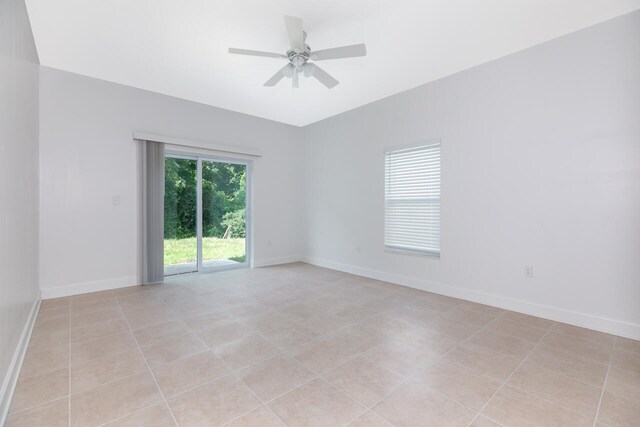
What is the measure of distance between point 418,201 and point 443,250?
0.78m

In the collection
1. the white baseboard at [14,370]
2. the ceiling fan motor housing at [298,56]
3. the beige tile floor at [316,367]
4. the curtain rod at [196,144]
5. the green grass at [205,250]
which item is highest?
the ceiling fan motor housing at [298,56]

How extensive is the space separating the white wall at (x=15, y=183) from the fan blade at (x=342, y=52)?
2109 mm

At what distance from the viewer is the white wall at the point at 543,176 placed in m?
2.56

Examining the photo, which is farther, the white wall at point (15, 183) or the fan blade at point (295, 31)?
the fan blade at point (295, 31)

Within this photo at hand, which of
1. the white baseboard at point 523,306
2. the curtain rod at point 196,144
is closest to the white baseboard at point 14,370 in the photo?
the curtain rod at point 196,144

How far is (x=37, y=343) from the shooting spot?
235 cm

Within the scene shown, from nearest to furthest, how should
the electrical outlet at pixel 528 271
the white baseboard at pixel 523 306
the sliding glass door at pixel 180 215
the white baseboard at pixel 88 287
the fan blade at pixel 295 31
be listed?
the fan blade at pixel 295 31
the white baseboard at pixel 523 306
the electrical outlet at pixel 528 271
the white baseboard at pixel 88 287
the sliding glass door at pixel 180 215

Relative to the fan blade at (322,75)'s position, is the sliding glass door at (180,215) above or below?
below

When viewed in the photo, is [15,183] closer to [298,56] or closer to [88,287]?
[88,287]

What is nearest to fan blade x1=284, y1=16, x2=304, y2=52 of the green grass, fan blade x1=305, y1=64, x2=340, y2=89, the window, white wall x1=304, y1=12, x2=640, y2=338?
fan blade x1=305, y1=64, x2=340, y2=89

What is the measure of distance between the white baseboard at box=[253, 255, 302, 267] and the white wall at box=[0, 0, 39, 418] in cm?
312

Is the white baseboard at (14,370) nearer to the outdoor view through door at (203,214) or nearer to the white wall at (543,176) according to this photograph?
the outdoor view through door at (203,214)

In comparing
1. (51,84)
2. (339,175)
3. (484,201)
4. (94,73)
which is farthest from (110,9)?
(484,201)

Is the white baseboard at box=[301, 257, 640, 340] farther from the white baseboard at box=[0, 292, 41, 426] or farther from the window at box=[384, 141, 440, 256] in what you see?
the white baseboard at box=[0, 292, 41, 426]
